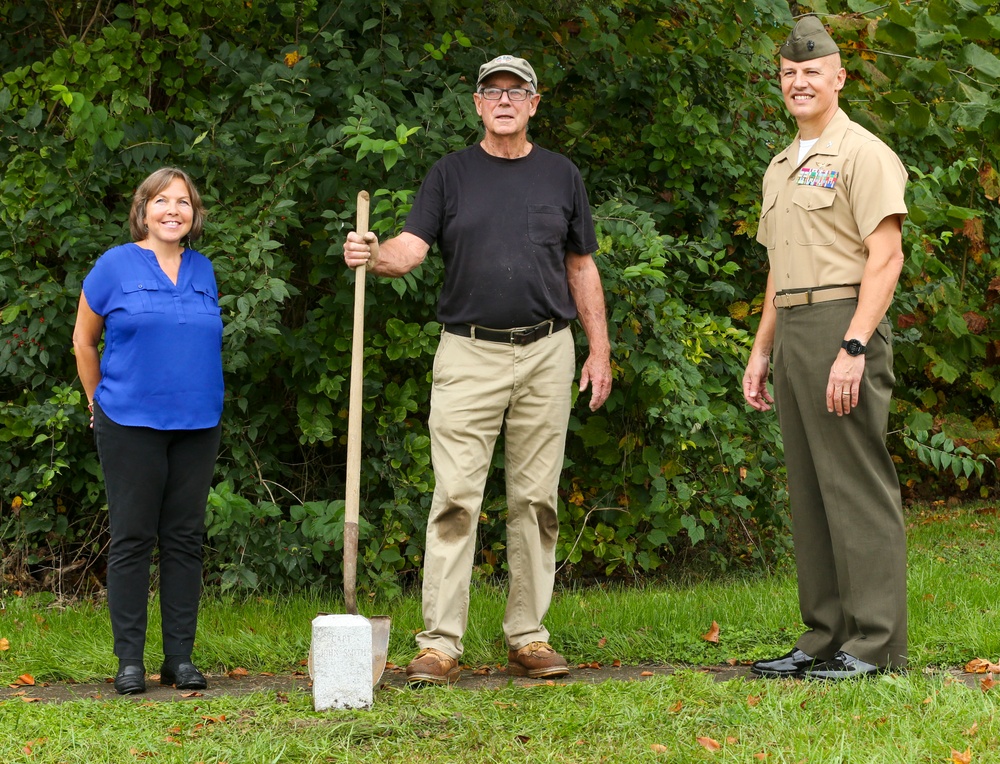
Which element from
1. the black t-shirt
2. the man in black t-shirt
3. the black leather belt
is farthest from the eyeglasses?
the black leather belt

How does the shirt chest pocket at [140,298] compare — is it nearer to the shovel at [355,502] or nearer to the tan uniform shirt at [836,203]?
the shovel at [355,502]

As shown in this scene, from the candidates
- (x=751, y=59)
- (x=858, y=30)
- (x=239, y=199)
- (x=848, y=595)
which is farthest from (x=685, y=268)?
(x=848, y=595)

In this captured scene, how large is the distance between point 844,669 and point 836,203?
1.64 m

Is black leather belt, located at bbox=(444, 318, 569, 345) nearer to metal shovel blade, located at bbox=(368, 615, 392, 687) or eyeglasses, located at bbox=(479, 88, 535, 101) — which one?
eyeglasses, located at bbox=(479, 88, 535, 101)

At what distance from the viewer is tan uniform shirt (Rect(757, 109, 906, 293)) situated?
4035 mm

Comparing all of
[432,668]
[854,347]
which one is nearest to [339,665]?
[432,668]

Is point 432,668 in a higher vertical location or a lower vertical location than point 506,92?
lower

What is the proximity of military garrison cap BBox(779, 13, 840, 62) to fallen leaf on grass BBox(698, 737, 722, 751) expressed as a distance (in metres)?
2.35

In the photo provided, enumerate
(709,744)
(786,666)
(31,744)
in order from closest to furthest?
(709,744) < (31,744) < (786,666)

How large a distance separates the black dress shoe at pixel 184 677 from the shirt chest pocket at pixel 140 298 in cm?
135

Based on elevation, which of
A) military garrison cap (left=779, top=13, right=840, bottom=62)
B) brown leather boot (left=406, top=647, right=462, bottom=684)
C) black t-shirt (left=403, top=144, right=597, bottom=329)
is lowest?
brown leather boot (left=406, top=647, right=462, bottom=684)

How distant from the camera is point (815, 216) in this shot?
4.17 metres

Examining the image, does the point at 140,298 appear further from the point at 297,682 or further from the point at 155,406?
the point at 297,682

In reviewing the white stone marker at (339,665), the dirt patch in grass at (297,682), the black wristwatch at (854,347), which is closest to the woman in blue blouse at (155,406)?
the dirt patch in grass at (297,682)
